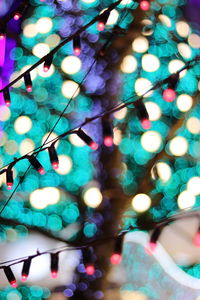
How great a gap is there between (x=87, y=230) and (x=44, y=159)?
689 mm

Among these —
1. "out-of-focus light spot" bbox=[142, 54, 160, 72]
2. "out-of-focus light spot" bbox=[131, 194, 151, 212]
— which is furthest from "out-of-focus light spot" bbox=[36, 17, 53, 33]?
"out-of-focus light spot" bbox=[131, 194, 151, 212]

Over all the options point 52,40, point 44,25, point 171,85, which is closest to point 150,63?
point 52,40

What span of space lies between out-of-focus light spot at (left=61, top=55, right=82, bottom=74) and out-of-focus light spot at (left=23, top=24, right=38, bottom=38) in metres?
0.39

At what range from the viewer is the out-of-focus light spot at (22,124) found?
3.47m

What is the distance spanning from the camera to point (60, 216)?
342 cm

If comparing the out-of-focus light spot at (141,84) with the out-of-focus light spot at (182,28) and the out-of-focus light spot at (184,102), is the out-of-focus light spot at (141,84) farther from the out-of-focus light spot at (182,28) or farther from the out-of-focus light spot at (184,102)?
the out-of-focus light spot at (182,28)

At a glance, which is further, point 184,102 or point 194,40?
point 194,40

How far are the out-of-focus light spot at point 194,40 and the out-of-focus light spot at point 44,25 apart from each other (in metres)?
1.26

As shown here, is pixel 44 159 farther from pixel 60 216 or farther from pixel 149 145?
pixel 149 145

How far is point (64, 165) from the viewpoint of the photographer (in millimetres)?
3422

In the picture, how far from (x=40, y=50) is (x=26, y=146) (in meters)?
0.87

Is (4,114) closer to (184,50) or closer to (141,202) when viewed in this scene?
(141,202)

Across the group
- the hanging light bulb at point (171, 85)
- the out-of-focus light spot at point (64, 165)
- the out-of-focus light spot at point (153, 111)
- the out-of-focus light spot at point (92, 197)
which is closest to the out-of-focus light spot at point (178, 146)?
the out-of-focus light spot at point (153, 111)

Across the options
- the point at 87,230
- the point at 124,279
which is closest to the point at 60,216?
the point at 87,230
